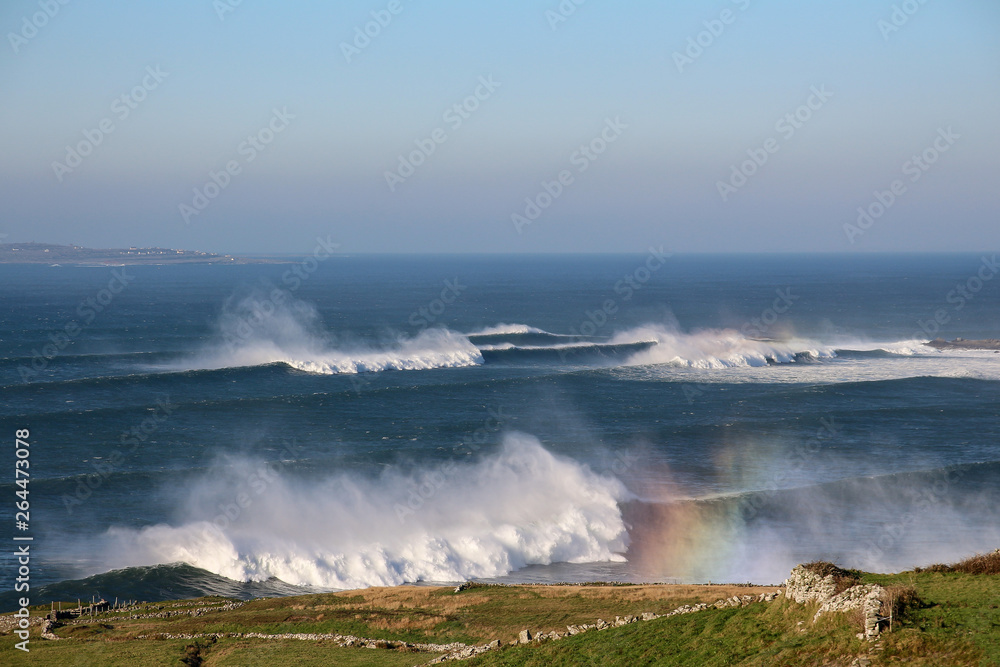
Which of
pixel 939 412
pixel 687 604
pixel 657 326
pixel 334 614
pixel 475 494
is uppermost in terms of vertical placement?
pixel 657 326

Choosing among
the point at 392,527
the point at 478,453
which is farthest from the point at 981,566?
the point at 478,453

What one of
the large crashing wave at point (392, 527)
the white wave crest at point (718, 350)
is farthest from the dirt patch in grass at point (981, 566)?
the white wave crest at point (718, 350)

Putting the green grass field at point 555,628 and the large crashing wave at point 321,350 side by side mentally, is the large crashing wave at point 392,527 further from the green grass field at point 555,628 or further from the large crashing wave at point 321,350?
the large crashing wave at point 321,350

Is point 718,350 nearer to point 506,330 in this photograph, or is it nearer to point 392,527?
point 506,330

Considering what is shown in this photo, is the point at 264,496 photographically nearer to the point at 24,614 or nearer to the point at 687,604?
the point at 24,614

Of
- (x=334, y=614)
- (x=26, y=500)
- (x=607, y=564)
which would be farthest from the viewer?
(x=26, y=500)

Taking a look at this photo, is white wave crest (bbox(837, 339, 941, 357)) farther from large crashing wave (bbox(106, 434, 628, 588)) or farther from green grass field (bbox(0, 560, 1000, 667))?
green grass field (bbox(0, 560, 1000, 667))

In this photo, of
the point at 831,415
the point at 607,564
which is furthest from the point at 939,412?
the point at 607,564
